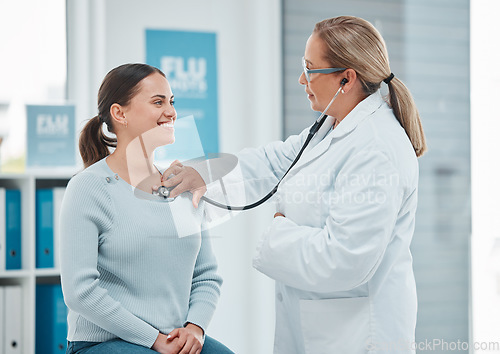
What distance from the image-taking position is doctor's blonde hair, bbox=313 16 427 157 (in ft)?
4.05

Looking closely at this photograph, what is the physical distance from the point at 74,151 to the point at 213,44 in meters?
0.91

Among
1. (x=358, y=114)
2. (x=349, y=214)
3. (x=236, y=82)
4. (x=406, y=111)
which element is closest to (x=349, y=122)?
(x=358, y=114)

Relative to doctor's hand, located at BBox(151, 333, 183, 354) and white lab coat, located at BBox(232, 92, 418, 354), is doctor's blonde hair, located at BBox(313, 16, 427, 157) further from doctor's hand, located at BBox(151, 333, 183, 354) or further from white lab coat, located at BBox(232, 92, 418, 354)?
doctor's hand, located at BBox(151, 333, 183, 354)

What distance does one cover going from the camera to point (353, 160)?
1.20m

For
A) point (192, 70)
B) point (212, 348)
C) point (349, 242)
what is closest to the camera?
point (349, 242)

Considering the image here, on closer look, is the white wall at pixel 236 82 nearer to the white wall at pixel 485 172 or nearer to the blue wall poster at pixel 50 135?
the blue wall poster at pixel 50 135

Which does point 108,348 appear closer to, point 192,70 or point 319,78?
point 319,78

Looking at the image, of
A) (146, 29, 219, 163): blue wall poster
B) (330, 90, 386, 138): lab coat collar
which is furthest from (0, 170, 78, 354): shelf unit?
(330, 90, 386, 138): lab coat collar

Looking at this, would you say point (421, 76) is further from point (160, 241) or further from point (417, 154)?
point (160, 241)

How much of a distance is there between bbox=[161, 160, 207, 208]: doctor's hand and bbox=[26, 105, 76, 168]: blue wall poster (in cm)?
114

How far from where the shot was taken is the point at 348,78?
49.9 inches

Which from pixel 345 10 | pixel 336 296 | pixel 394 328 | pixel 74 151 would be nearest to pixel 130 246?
pixel 336 296

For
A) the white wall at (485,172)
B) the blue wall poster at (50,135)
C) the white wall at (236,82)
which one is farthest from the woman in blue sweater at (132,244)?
the white wall at (236,82)

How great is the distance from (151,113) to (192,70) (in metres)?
1.49
